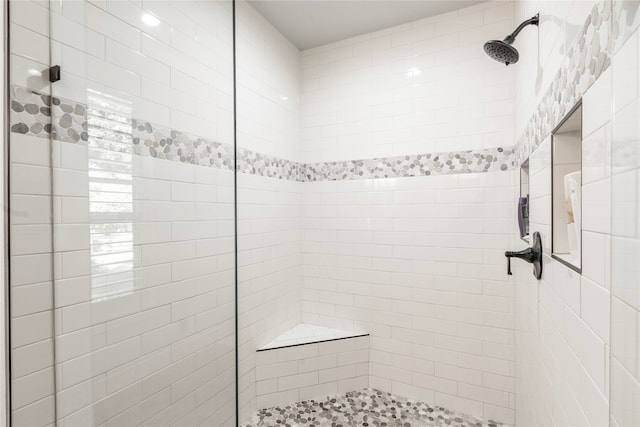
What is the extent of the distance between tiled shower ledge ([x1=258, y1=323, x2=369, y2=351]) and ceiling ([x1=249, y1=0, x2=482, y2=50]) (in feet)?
7.15

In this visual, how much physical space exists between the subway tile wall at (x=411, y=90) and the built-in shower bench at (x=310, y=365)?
1.33 m

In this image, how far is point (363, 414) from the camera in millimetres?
2047

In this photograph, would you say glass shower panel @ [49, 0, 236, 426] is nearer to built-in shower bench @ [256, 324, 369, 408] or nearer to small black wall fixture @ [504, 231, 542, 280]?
built-in shower bench @ [256, 324, 369, 408]

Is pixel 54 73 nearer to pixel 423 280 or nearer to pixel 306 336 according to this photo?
pixel 306 336

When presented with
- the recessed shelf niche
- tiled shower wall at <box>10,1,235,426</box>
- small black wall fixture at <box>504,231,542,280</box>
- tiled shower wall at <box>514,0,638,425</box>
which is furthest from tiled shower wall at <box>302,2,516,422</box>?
tiled shower wall at <box>10,1,235,426</box>

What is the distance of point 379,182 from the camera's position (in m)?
2.32

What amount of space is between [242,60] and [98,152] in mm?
1292

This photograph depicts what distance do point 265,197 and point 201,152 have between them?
819 mm

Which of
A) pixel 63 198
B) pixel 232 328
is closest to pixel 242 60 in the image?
pixel 63 198

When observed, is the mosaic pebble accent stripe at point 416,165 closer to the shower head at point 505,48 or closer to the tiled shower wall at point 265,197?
the tiled shower wall at point 265,197

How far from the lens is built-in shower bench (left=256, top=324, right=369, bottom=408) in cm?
213

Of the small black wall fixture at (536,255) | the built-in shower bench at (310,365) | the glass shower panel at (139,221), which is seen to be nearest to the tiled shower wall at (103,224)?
the glass shower panel at (139,221)

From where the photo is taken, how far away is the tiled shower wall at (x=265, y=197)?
2006mm

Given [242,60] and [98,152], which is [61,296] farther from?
[242,60]
